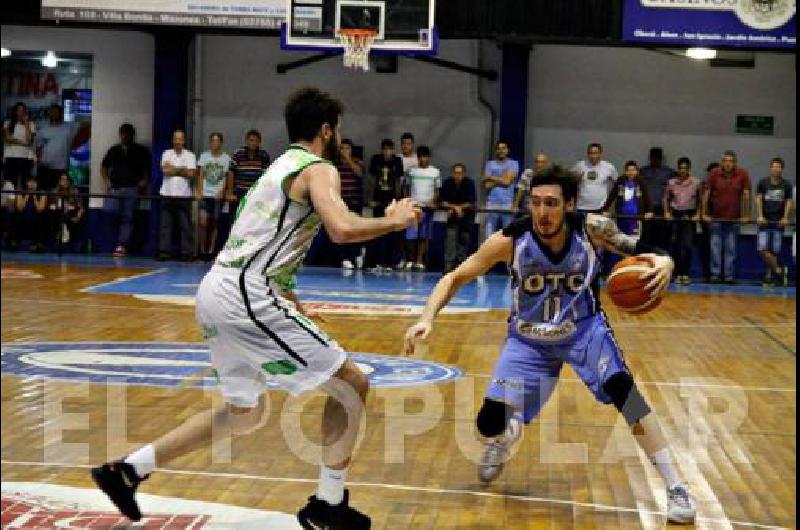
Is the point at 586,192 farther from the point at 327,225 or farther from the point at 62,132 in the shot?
the point at 327,225

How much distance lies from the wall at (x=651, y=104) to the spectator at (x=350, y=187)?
12.2 feet

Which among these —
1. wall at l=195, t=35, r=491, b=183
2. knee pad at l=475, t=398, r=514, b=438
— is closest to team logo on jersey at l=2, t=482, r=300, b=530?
knee pad at l=475, t=398, r=514, b=438

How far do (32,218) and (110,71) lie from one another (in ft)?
10.3

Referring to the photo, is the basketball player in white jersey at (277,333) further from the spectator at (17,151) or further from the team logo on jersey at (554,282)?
the spectator at (17,151)

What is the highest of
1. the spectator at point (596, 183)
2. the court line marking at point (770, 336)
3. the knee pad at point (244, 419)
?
the spectator at point (596, 183)

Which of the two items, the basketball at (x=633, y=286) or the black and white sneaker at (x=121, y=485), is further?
the basketball at (x=633, y=286)

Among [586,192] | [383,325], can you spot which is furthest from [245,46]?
[383,325]

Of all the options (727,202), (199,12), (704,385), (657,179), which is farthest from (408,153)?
(704,385)

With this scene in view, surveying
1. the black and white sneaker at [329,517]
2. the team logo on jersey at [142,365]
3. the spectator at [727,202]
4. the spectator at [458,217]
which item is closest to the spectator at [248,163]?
the spectator at [458,217]

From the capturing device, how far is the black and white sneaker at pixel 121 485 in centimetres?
Answer: 537

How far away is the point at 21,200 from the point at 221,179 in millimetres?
3377

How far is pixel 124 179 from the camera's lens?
21438 millimetres

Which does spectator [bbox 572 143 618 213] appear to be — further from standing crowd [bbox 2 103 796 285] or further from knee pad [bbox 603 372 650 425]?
knee pad [bbox 603 372 650 425]

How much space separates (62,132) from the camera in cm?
2297
